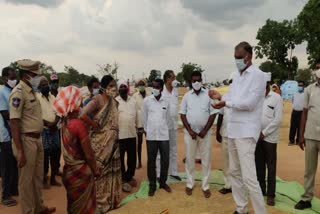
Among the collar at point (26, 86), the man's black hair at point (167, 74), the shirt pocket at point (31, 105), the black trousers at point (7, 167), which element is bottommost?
the black trousers at point (7, 167)

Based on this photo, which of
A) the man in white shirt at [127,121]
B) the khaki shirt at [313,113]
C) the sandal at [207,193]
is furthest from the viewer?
the man in white shirt at [127,121]

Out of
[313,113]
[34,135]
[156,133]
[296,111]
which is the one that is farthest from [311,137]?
[296,111]

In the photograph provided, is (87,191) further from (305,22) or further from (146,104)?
(305,22)

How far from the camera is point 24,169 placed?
4730mm

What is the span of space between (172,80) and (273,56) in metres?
47.6

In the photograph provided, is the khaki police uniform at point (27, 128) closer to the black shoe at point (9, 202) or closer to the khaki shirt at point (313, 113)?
the black shoe at point (9, 202)

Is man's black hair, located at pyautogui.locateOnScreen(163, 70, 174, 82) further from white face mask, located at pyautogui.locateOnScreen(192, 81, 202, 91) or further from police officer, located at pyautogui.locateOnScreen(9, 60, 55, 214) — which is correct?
police officer, located at pyautogui.locateOnScreen(9, 60, 55, 214)

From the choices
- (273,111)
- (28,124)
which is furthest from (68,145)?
(273,111)

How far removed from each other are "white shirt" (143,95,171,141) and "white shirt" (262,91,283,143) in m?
1.62

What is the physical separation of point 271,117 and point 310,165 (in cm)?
88

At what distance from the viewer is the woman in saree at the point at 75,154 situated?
3.64m

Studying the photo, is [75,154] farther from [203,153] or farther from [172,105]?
[172,105]

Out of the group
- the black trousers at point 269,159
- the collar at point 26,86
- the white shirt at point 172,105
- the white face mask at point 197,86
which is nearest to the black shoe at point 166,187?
the white shirt at point 172,105

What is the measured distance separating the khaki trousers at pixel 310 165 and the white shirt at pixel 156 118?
7.20 ft
